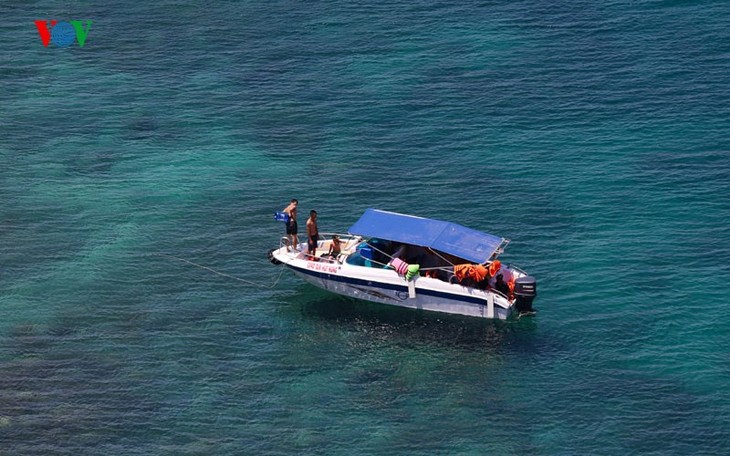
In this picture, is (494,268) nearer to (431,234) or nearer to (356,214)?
(431,234)

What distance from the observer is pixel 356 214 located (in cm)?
7931

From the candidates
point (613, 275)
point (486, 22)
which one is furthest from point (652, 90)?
point (613, 275)

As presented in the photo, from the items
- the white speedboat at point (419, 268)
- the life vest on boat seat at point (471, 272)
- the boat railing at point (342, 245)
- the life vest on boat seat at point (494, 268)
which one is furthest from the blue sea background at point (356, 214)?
the life vest on boat seat at point (494, 268)

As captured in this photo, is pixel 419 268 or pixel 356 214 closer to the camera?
pixel 419 268

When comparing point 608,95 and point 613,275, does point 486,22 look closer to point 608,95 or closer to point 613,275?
point 608,95

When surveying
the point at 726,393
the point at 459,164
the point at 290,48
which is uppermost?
the point at 290,48

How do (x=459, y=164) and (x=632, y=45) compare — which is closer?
(x=459, y=164)

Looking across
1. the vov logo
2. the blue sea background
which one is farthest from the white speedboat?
the vov logo

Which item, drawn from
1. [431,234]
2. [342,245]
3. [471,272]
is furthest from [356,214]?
[471,272]

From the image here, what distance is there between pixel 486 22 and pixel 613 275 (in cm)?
3980

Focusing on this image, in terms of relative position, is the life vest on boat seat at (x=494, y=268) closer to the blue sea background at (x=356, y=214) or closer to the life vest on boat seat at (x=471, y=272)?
the life vest on boat seat at (x=471, y=272)

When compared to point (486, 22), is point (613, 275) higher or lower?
lower

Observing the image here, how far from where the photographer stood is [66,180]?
84.9 metres

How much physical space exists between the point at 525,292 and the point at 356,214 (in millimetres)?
15350
